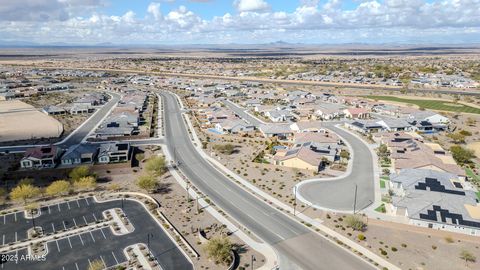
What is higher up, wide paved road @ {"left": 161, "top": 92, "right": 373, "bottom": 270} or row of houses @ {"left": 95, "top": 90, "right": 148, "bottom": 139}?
row of houses @ {"left": 95, "top": 90, "right": 148, "bottom": 139}

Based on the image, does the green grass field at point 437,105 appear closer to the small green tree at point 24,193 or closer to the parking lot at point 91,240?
the parking lot at point 91,240

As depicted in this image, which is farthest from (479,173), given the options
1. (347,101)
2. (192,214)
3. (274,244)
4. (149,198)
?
(347,101)

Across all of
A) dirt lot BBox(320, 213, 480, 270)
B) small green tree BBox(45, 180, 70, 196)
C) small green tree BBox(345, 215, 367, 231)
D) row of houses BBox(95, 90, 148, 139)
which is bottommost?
dirt lot BBox(320, 213, 480, 270)

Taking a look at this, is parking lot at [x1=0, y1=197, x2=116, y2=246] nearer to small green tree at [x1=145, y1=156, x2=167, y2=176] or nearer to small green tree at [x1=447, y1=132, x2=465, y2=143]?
small green tree at [x1=145, y1=156, x2=167, y2=176]

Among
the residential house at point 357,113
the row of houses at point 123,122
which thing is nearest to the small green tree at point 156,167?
the row of houses at point 123,122

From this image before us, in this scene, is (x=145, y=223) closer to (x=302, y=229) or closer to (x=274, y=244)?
(x=274, y=244)

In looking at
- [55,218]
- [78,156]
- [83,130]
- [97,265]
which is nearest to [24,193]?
[55,218]

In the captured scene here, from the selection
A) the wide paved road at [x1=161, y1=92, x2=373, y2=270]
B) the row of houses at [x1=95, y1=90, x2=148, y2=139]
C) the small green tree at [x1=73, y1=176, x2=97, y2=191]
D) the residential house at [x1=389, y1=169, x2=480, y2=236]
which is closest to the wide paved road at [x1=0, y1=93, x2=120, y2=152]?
the row of houses at [x1=95, y1=90, x2=148, y2=139]
